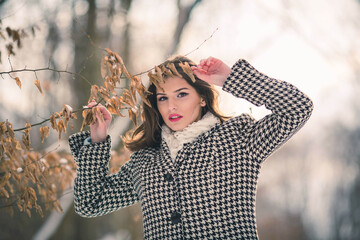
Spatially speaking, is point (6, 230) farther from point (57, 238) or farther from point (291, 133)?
point (291, 133)

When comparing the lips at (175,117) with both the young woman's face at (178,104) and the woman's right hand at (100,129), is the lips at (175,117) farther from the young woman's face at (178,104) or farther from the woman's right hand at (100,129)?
the woman's right hand at (100,129)

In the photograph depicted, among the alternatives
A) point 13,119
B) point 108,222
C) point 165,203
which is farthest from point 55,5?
point 165,203

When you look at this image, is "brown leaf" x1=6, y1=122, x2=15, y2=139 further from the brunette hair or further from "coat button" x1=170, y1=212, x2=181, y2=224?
"coat button" x1=170, y1=212, x2=181, y2=224

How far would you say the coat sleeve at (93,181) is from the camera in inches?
83.5

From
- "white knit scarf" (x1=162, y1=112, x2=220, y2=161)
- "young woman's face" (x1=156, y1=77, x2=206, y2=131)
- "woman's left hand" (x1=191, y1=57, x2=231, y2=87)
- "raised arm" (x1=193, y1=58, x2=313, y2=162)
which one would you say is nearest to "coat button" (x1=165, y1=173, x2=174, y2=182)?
"white knit scarf" (x1=162, y1=112, x2=220, y2=161)

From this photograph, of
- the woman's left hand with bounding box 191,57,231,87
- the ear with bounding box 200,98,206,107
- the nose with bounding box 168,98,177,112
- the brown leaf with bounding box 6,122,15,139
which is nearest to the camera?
the brown leaf with bounding box 6,122,15,139

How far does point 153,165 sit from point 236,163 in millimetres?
445

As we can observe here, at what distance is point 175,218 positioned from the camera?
1944 millimetres

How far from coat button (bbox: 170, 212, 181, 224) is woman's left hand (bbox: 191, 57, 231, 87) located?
2.16 feet

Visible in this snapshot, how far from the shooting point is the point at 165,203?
1997 mm

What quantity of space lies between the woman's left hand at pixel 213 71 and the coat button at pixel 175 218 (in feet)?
2.16

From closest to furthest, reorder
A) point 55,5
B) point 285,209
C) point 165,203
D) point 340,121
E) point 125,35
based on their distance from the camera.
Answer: point 165,203, point 55,5, point 125,35, point 340,121, point 285,209

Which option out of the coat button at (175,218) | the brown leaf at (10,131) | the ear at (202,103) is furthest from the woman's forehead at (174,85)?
the brown leaf at (10,131)

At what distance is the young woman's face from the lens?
2.11 meters
